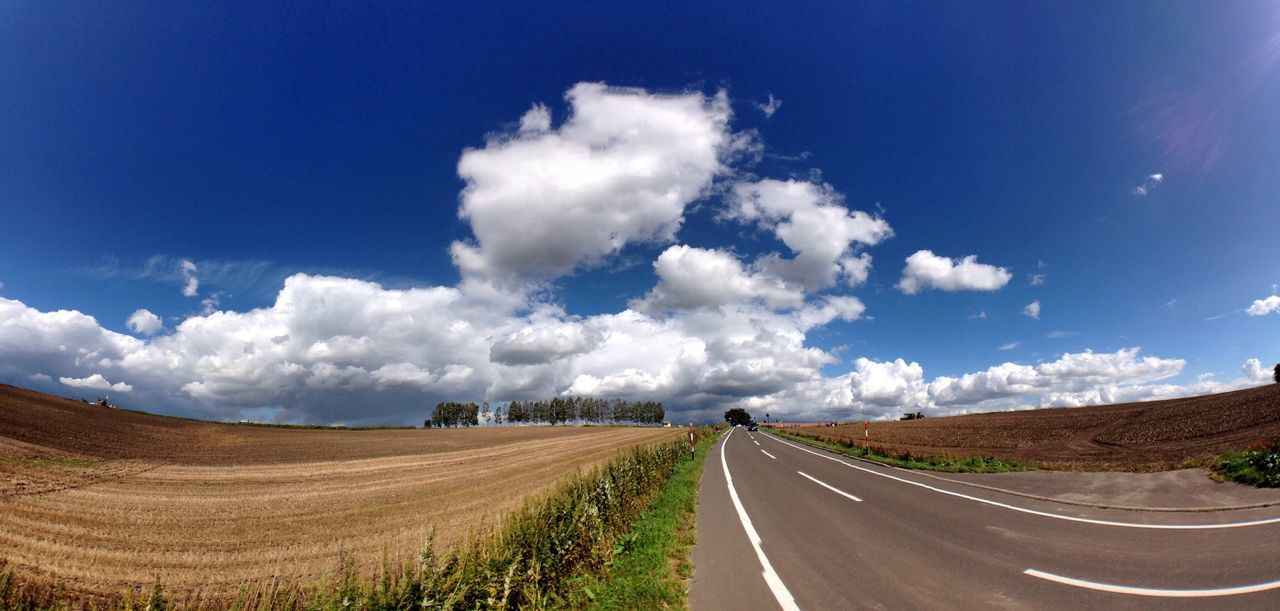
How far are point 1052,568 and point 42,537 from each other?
2071 cm

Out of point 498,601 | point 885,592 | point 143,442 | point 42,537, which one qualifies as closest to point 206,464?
point 143,442

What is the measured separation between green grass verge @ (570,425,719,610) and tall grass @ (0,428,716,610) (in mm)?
251

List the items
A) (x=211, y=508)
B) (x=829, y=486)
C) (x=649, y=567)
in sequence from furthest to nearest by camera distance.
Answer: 1. (x=829, y=486)
2. (x=211, y=508)
3. (x=649, y=567)

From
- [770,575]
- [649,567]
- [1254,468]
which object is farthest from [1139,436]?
[649,567]

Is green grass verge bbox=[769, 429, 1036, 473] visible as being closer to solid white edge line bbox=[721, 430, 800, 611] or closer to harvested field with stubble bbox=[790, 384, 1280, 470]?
harvested field with stubble bbox=[790, 384, 1280, 470]

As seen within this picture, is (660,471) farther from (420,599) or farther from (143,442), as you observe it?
(143,442)

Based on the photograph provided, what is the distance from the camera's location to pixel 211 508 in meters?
15.4

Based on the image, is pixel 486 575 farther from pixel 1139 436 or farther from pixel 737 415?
pixel 737 415

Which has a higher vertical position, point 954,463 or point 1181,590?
point 1181,590

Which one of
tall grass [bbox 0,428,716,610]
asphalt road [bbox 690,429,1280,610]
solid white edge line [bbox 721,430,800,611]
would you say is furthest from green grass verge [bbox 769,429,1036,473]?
tall grass [bbox 0,428,716,610]

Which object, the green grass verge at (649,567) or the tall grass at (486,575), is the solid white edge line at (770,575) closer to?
the green grass verge at (649,567)

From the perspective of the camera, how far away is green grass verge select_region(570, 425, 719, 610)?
629cm

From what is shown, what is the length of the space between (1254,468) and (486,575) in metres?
17.8

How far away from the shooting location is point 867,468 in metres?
20.6
